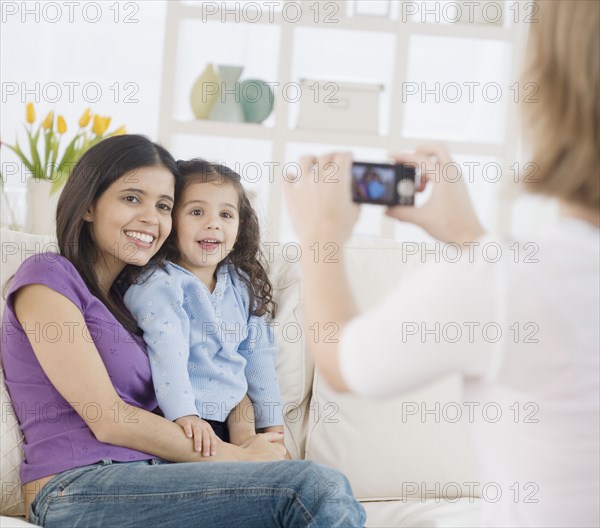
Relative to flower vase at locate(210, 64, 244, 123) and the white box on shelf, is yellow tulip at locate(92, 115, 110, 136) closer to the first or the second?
flower vase at locate(210, 64, 244, 123)

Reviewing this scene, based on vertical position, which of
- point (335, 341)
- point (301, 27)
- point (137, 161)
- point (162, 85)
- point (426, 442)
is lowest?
point (426, 442)

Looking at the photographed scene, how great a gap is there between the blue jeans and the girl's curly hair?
0.56 meters

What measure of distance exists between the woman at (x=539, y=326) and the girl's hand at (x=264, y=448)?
1013mm

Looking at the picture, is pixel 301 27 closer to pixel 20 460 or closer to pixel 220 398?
pixel 220 398

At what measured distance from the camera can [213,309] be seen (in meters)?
1.92

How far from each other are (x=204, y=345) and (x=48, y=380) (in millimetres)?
387

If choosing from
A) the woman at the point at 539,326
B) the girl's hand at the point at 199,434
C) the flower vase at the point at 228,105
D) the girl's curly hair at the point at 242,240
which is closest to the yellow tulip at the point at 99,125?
the girl's curly hair at the point at 242,240

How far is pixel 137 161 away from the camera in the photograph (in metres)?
1.81

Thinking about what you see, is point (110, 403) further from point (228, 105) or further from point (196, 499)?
point (228, 105)

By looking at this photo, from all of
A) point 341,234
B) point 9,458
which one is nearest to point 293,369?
point 9,458

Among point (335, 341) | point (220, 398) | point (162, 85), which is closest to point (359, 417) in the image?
point (220, 398)

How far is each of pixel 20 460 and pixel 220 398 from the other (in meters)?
0.44

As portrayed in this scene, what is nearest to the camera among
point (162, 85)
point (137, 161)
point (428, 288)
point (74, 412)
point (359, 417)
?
point (428, 288)

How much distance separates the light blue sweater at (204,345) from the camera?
5.66 ft
